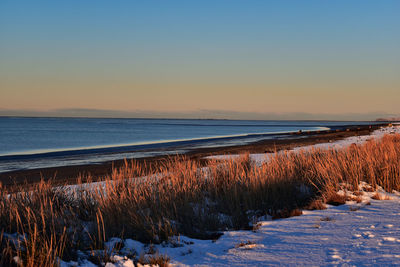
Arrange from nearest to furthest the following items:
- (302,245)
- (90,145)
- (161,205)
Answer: (302,245) < (161,205) < (90,145)

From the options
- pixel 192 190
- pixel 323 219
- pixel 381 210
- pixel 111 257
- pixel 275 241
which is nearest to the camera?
pixel 111 257

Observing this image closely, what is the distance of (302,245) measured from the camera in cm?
425

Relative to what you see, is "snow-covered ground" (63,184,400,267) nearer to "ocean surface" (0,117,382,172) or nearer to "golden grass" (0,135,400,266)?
"golden grass" (0,135,400,266)

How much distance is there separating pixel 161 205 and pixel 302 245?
97.0 inches

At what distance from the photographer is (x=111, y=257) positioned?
12.8 feet

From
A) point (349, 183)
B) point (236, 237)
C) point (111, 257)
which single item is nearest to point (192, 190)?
point (236, 237)

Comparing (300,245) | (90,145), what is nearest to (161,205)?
(300,245)

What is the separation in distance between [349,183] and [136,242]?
5.11m

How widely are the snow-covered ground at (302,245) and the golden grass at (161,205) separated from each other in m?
0.25

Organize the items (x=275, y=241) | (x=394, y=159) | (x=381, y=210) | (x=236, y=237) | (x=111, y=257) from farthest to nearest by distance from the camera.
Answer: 1. (x=394, y=159)
2. (x=381, y=210)
3. (x=236, y=237)
4. (x=275, y=241)
5. (x=111, y=257)

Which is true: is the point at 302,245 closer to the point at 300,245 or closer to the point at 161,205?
the point at 300,245

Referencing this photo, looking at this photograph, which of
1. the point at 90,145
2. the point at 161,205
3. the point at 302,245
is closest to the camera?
the point at 302,245

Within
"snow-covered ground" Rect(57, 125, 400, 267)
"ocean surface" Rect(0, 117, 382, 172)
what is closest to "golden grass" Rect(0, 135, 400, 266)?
"snow-covered ground" Rect(57, 125, 400, 267)

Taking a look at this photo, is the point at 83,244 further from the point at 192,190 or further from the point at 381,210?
the point at 381,210
